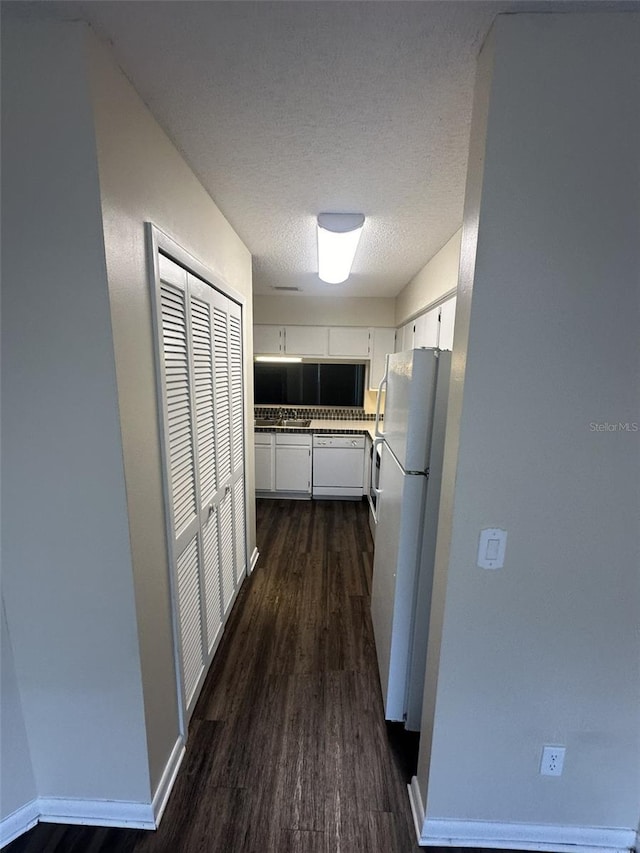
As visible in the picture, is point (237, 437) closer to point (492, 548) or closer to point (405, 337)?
point (492, 548)

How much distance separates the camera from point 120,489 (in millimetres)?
1034

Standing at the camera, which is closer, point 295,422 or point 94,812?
point 94,812

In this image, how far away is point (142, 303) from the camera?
112cm

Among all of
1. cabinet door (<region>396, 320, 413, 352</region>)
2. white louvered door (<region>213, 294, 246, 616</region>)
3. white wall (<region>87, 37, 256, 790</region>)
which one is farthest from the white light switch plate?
cabinet door (<region>396, 320, 413, 352</region>)

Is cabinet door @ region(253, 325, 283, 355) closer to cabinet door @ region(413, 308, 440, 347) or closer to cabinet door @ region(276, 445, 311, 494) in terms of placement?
cabinet door @ region(276, 445, 311, 494)

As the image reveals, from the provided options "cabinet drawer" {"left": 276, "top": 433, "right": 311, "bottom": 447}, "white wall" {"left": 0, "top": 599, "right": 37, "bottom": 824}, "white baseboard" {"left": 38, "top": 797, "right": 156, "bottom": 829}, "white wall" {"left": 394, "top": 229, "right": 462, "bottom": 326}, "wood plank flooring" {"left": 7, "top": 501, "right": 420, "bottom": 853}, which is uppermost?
"white wall" {"left": 394, "top": 229, "right": 462, "bottom": 326}

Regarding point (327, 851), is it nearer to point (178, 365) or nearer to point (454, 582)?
point (454, 582)

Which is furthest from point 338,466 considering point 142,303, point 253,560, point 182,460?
point 142,303

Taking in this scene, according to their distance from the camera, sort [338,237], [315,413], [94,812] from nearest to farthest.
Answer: [94,812]
[338,237]
[315,413]

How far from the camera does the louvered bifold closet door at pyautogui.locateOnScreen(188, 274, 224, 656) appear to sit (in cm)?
162

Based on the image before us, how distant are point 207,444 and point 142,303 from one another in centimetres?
83

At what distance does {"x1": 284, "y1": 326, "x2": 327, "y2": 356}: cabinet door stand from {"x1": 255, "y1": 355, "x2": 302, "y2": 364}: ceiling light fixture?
0.31ft

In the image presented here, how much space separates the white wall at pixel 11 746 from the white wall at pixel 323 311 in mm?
3619

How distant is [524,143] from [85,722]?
2.21 m
